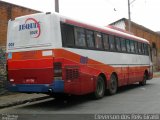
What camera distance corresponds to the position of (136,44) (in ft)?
66.4

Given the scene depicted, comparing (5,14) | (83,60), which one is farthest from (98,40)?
(5,14)

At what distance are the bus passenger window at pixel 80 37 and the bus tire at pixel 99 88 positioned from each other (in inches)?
81.1

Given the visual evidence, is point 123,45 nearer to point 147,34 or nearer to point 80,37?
point 80,37

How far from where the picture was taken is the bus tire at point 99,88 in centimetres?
1440

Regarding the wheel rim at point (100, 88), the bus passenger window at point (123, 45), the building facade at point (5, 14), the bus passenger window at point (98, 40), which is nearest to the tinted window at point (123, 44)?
the bus passenger window at point (123, 45)

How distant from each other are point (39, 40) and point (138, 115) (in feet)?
14.6

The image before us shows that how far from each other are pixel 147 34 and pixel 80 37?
32.6m

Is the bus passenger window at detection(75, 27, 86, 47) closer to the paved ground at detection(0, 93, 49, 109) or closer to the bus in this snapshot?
the bus

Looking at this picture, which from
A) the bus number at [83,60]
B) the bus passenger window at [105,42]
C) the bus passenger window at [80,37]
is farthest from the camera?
the bus passenger window at [105,42]

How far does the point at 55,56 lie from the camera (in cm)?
1180

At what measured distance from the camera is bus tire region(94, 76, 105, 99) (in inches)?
567

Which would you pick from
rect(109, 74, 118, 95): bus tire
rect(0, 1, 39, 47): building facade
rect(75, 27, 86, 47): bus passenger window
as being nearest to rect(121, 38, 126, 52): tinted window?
rect(109, 74, 118, 95): bus tire

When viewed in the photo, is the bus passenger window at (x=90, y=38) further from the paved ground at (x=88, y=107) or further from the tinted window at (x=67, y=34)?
the paved ground at (x=88, y=107)

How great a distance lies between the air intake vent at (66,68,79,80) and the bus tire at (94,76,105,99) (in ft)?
6.41
